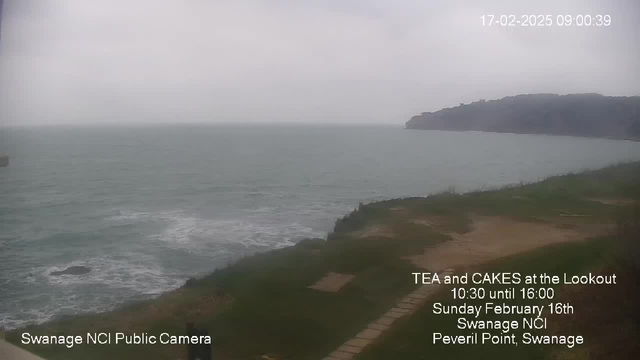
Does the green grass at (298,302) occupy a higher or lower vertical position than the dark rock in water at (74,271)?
higher

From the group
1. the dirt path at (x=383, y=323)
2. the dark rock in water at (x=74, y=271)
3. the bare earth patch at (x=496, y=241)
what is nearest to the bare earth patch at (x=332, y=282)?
the dirt path at (x=383, y=323)

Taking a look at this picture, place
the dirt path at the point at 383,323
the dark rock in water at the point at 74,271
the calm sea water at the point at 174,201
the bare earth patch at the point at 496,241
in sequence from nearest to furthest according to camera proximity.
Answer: the dirt path at the point at 383,323
the bare earth patch at the point at 496,241
the calm sea water at the point at 174,201
the dark rock in water at the point at 74,271

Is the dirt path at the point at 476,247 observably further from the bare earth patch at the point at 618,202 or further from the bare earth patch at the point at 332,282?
the bare earth patch at the point at 332,282

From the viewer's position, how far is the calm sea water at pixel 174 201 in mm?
6426

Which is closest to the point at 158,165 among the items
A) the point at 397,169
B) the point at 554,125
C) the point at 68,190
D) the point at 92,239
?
the point at 68,190

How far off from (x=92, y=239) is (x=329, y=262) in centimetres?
729

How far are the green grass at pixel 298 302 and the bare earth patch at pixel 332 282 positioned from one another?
2.5 inches

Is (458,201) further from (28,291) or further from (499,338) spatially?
(28,291)

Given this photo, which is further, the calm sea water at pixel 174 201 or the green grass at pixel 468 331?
the calm sea water at pixel 174 201

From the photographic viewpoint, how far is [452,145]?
31.6 meters

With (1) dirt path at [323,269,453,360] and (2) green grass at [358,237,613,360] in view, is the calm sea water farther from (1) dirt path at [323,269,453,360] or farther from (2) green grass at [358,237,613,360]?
(2) green grass at [358,237,613,360]

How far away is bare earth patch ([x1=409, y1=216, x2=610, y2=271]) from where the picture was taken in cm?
391

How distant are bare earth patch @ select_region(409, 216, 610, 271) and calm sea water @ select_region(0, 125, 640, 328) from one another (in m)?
3.29

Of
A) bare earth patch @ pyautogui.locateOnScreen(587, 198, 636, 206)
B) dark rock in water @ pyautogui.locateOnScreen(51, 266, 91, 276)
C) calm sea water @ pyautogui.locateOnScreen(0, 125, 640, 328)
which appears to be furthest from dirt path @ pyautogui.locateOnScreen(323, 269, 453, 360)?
dark rock in water @ pyautogui.locateOnScreen(51, 266, 91, 276)
